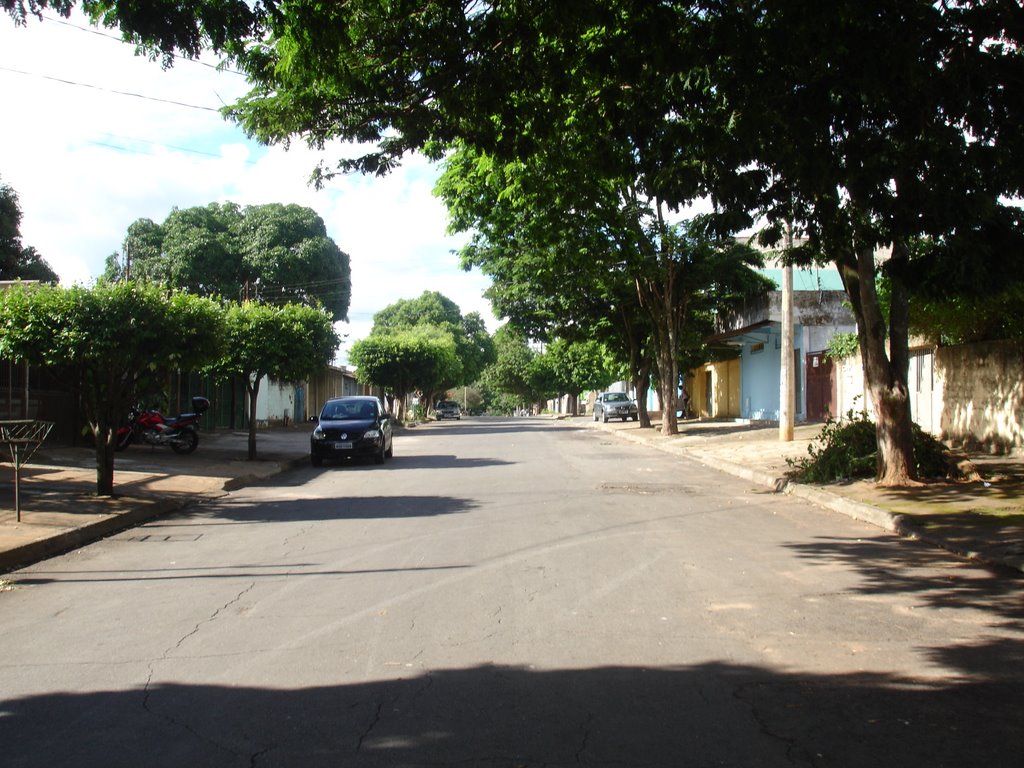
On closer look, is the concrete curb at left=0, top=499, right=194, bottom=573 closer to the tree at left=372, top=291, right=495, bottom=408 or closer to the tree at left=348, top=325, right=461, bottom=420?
the tree at left=348, top=325, right=461, bottom=420

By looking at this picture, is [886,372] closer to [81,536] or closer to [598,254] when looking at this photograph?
[598,254]

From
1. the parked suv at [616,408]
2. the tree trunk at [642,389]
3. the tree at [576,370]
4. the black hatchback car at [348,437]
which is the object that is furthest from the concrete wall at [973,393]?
the tree at [576,370]

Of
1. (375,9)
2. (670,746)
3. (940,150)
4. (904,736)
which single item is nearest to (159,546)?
(375,9)

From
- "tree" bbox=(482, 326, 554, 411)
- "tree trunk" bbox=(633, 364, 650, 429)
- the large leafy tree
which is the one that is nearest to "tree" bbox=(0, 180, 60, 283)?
"tree trunk" bbox=(633, 364, 650, 429)

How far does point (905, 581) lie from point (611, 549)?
8.76ft

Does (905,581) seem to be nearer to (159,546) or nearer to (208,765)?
(208,765)

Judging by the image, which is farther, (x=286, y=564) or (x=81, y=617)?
(x=286, y=564)

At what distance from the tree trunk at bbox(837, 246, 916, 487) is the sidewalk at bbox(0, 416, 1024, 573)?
46 centimetres

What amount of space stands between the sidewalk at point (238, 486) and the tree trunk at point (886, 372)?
0.46 metres

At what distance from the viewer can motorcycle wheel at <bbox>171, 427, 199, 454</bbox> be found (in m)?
20.5

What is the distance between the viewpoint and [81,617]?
20.4 ft

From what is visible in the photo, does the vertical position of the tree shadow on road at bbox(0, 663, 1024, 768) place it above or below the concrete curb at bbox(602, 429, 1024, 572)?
below

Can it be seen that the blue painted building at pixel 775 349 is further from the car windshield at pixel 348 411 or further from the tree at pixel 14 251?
the tree at pixel 14 251

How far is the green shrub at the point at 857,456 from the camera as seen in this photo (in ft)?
43.2
